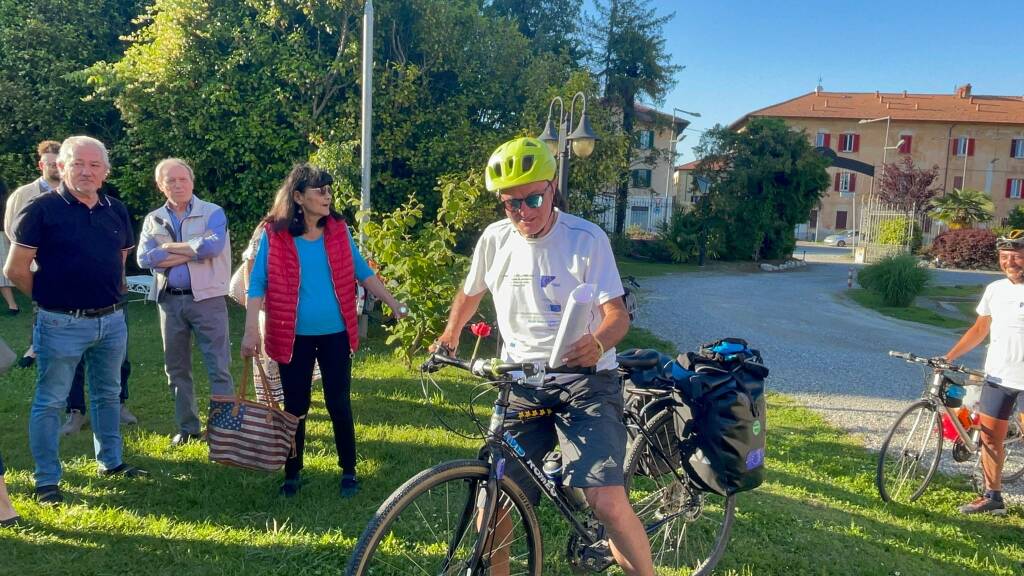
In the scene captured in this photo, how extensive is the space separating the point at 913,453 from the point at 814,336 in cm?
813

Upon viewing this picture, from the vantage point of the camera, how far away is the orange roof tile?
175ft

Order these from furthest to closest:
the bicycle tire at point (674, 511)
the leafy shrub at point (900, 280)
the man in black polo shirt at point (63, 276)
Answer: the leafy shrub at point (900, 280) → the man in black polo shirt at point (63, 276) → the bicycle tire at point (674, 511)

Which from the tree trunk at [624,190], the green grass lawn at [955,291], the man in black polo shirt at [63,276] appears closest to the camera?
the man in black polo shirt at [63,276]

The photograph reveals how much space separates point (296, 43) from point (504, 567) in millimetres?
10146

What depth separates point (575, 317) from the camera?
2.31 meters

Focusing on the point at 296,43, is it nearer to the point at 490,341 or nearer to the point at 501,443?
the point at 490,341

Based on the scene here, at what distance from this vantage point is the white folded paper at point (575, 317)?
2.30m

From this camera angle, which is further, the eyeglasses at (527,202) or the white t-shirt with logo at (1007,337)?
the white t-shirt with logo at (1007,337)

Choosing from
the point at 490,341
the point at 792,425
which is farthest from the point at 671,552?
the point at 490,341

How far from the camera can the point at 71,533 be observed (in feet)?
11.5

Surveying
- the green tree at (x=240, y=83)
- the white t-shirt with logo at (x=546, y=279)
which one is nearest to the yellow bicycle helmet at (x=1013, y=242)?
the white t-shirt with logo at (x=546, y=279)

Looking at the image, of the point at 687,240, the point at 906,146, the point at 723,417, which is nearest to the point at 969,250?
the point at 687,240

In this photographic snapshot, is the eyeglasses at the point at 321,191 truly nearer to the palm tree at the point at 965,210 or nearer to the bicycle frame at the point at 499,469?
the bicycle frame at the point at 499,469

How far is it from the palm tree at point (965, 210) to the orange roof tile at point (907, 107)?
67.2 feet
